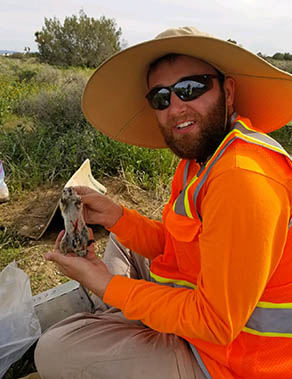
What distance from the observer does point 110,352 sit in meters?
1.59

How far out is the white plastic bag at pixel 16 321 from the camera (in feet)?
6.20

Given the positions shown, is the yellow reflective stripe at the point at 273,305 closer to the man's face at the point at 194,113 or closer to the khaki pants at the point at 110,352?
the khaki pants at the point at 110,352

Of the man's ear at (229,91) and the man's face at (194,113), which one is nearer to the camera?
the man's face at (194,113)

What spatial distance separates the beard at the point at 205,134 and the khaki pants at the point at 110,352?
89 centimetres

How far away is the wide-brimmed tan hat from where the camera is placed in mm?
1451

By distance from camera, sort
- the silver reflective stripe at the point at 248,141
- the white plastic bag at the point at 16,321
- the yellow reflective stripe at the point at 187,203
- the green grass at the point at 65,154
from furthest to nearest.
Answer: the green grass at the point at 65,154, the white plastic bag at the point at 16,321, the yellow reflective stripe at the point at 187,203, the silver reflective stripe at the point at 248,141

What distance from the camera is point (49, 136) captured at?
533 centimetres

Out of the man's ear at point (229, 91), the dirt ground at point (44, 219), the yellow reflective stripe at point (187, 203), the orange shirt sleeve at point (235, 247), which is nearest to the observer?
the orange shirt sleeve at point (235, 247)

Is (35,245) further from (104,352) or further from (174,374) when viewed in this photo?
(174,374)

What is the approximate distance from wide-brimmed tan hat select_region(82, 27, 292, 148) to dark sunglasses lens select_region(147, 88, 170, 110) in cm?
17

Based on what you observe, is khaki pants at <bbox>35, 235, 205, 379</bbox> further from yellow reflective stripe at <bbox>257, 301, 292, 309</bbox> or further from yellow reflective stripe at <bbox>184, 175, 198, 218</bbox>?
yellow reflective stripe at <bbox>184, 175, 198, 218</bbox>

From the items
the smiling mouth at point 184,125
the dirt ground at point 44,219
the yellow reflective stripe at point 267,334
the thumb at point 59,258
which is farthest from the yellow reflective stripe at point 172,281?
the dirt ground at point 44,219

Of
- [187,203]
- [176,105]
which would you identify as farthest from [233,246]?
[176,105]

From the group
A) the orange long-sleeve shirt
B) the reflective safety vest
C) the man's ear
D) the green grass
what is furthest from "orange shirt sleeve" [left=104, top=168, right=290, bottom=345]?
the green grass
